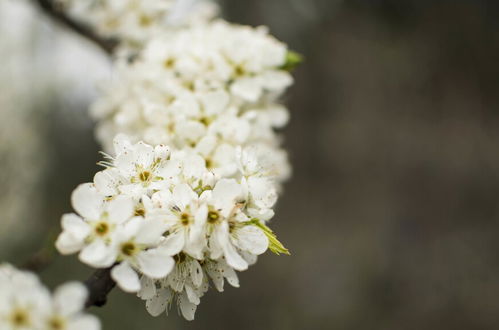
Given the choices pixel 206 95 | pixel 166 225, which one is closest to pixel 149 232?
pixel 166 225

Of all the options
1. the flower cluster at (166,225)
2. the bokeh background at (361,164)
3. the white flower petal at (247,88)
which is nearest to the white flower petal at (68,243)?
the flower cluster at (166,225)

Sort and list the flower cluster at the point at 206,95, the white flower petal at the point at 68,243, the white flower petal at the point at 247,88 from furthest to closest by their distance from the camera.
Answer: the white flower petal at the point at 247,88 → the flower cluster at the point at 206,95 → the white flower petal at the point at 68,243

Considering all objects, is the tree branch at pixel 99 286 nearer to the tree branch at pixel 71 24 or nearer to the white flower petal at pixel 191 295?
the white flower petal at pixel 191 295

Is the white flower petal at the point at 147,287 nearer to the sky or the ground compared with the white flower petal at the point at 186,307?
nearer to the sky

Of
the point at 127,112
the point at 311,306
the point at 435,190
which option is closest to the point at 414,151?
the point at 435,190

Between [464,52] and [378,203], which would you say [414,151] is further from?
[464,52]

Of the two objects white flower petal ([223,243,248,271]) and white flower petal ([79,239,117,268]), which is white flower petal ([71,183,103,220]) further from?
white flower petal ([223,243,248,271])
